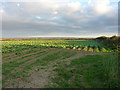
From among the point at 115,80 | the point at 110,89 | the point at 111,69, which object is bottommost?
the point at 110,89

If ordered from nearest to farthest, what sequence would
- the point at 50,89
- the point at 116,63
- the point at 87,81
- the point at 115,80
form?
the point at 50,89, the point at 115,80, the point at 87,81, the point at 116,63

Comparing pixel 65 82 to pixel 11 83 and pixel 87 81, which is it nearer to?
pixel 87 81

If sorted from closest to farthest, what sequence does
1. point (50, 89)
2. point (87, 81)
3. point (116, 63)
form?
point (50, 89)
point (87, 81)
point (116, 63)

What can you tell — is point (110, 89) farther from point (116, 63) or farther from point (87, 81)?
point (116, 63)

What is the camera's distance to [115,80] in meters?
3.96

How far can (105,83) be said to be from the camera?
3.99m

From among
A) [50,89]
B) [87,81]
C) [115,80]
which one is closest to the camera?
[50,89]

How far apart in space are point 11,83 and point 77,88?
251cm

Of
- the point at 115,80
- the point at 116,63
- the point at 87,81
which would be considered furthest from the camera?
the point at 116,63

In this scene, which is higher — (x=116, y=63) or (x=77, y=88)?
(x=116, y=63)

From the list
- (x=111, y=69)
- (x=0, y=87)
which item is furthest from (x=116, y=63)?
(x=0, y=87)

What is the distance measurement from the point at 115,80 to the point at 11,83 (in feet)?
12.9

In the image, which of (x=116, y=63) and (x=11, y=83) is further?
(x=116, y=63)

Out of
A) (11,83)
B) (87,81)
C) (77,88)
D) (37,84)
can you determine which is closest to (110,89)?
(87,81)
